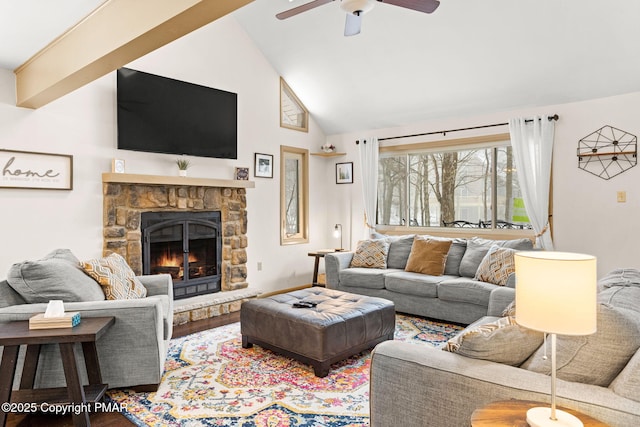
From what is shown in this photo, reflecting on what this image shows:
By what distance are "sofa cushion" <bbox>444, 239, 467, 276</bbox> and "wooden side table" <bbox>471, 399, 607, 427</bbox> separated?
10.8ft

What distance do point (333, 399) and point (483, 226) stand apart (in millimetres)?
3346

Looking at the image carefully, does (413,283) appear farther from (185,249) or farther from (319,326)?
(185,249)

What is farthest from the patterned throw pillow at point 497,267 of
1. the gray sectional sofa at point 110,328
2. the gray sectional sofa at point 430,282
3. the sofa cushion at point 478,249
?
the gray sectional sofa at point 110,328

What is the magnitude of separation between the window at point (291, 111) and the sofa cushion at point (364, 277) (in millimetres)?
2218

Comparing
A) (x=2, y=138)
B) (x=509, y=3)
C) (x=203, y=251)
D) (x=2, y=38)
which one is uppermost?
(x=509, y=3)

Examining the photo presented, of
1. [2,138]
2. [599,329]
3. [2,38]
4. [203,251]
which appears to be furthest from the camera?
[203,251]

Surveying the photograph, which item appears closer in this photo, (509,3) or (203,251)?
(509,3)

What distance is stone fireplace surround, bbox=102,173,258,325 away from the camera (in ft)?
13.5

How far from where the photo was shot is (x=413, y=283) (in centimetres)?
443

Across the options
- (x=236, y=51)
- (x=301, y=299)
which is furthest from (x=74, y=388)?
(x=236, y=51)

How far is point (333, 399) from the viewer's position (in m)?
2.64

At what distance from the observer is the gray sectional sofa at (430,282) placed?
13.3 feet

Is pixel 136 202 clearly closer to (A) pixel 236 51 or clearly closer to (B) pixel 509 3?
(A) pixel 236 51

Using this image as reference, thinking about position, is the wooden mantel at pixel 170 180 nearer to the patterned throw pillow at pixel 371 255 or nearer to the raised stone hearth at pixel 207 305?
the raised stone hearth at pixel 207 305
